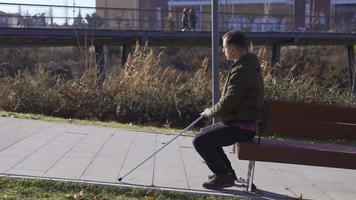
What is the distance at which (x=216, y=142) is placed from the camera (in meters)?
6.54

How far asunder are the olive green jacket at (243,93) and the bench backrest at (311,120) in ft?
2.33

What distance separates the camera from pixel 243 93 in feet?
20.9

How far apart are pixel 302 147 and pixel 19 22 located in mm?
30825

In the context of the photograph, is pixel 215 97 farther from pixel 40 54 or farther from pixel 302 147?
pixel 40 54

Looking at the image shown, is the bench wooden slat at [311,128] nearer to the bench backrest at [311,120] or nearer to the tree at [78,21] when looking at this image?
the bench backrest at [311,120]

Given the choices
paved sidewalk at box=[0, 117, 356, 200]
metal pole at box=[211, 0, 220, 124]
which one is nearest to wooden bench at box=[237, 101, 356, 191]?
paved sidewalk at box=[0, 117, 356, 200]

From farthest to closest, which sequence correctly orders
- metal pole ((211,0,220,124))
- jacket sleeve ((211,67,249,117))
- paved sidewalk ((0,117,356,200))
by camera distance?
metal pole ((211,0,220,124)) → paved sidewalk ((0,117,356,200)) → jacket sleeve ((211,67,249,117))

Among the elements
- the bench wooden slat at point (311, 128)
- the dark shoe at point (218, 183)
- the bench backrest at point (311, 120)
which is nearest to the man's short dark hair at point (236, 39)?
the bench backrest at point (311, 120)

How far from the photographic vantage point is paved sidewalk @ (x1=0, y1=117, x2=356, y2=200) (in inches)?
264

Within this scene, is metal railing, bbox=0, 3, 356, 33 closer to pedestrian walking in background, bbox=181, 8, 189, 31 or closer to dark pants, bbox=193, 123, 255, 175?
pedestrian walking in background, bbox=181, 8, 189, 31

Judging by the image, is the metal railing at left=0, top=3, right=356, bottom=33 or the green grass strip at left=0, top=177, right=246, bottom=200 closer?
the green grass strip at left=0, top=177, right=246, bottom=200

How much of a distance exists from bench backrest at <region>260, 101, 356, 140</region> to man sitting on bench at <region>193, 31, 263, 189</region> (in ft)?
2.29

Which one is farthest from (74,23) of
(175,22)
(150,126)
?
(150,126)

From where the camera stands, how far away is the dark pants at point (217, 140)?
6.50m
